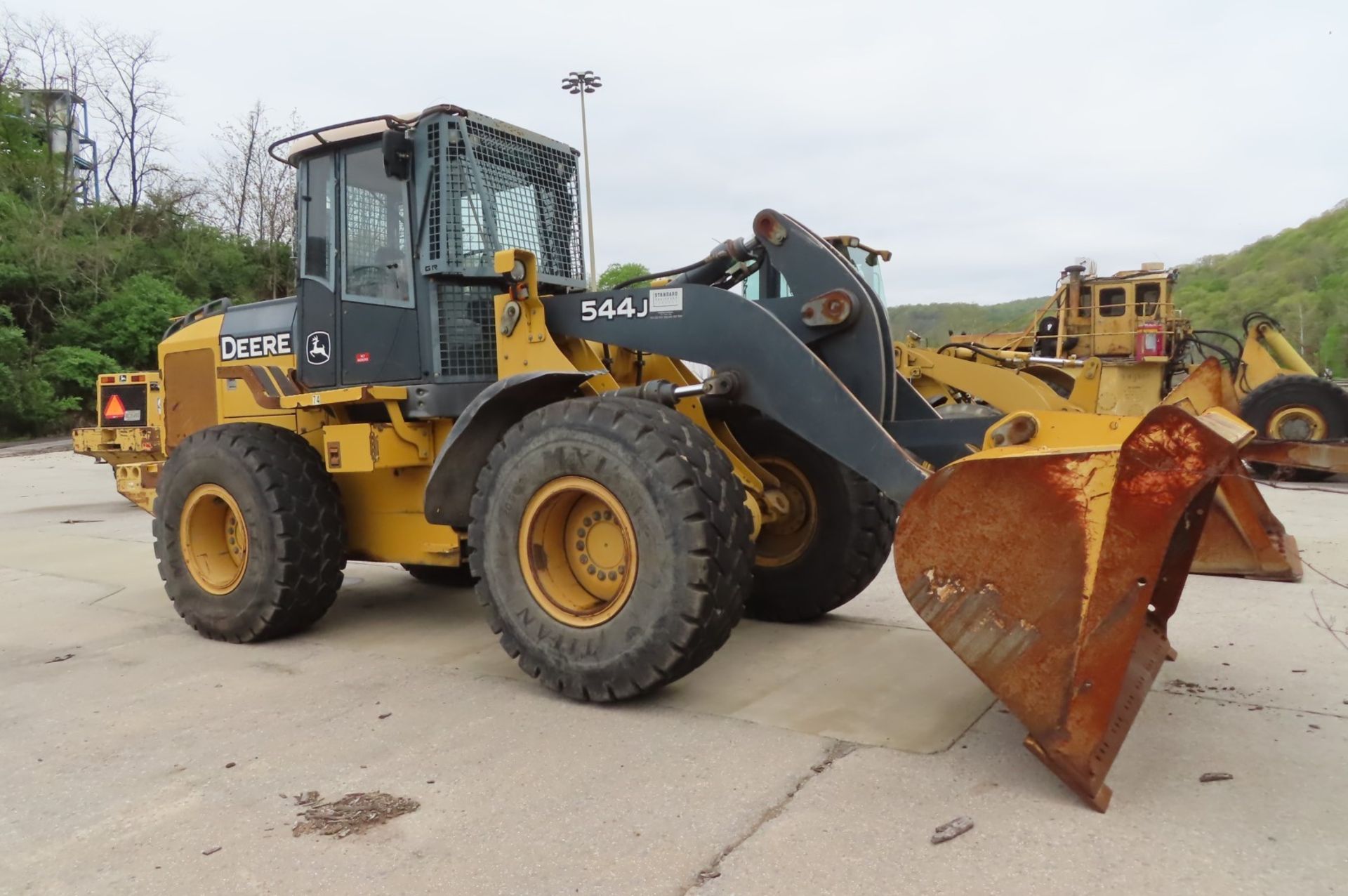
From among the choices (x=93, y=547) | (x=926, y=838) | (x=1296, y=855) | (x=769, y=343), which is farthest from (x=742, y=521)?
(x=93, y=547)

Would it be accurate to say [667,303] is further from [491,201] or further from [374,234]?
[374,234]

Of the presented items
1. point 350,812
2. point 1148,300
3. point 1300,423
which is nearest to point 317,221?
point 350,812

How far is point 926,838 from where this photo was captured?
8.87 ft

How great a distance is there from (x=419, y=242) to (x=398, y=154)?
0.43 meters

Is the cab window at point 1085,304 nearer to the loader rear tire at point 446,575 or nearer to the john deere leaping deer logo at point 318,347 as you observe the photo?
the loader rear tire at point 446,575

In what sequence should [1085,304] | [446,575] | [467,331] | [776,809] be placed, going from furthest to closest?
[1085,304] < [446,575] < [467,331] < [776,809]

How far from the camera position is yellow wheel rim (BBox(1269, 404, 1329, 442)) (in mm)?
12418

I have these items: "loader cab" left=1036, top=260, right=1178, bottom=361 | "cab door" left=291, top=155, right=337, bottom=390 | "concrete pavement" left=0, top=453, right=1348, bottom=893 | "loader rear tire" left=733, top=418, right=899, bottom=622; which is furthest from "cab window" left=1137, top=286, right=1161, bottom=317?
"cab door" left=291, top=155, right=337, bottom=390

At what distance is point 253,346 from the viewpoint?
19.0 ft

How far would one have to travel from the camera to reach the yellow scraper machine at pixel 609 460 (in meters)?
2.97

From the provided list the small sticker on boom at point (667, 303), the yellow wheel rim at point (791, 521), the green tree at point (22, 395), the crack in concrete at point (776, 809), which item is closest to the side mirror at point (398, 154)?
the small sticker on boom at point (667, 303)

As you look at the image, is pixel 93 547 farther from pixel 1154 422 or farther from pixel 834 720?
pixel 1154 422

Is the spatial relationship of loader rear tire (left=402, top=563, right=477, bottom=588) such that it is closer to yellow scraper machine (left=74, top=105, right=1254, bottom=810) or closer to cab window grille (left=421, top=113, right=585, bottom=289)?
yellow scraper machine (left=74, top=105, right=1254, bottom=810)

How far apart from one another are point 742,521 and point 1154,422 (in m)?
1.48
